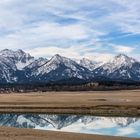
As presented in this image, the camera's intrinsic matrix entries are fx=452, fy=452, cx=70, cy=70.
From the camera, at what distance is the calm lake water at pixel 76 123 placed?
2115 inches

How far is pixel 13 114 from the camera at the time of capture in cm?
7325

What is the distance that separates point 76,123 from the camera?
62.8 meters

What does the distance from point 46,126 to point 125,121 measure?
34.1 ft

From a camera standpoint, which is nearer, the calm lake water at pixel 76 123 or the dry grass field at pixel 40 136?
the dry grass field at pixel 40 136

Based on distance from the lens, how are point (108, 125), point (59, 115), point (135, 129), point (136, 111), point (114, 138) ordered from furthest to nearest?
point (59, 115)
point (136, 111)
point (108, 125)
point (135, 129)
point (114, 138)

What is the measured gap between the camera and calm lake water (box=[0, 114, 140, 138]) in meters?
53.7

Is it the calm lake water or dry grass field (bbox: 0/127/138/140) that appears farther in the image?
the calm lake water

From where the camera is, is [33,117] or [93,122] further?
[33,117]

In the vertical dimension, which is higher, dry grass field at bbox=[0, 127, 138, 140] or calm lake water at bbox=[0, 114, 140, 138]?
dry grass field at bbox=[0, 127, 138, 140]

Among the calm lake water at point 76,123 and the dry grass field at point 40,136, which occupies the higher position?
the dry grass field at point 40,136

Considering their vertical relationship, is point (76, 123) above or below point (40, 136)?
below

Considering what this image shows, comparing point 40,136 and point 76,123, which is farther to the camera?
point 76,123

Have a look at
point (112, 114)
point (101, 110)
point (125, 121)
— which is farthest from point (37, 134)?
point (101, 110)

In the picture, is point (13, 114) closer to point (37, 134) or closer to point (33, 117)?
point (33, 117)
